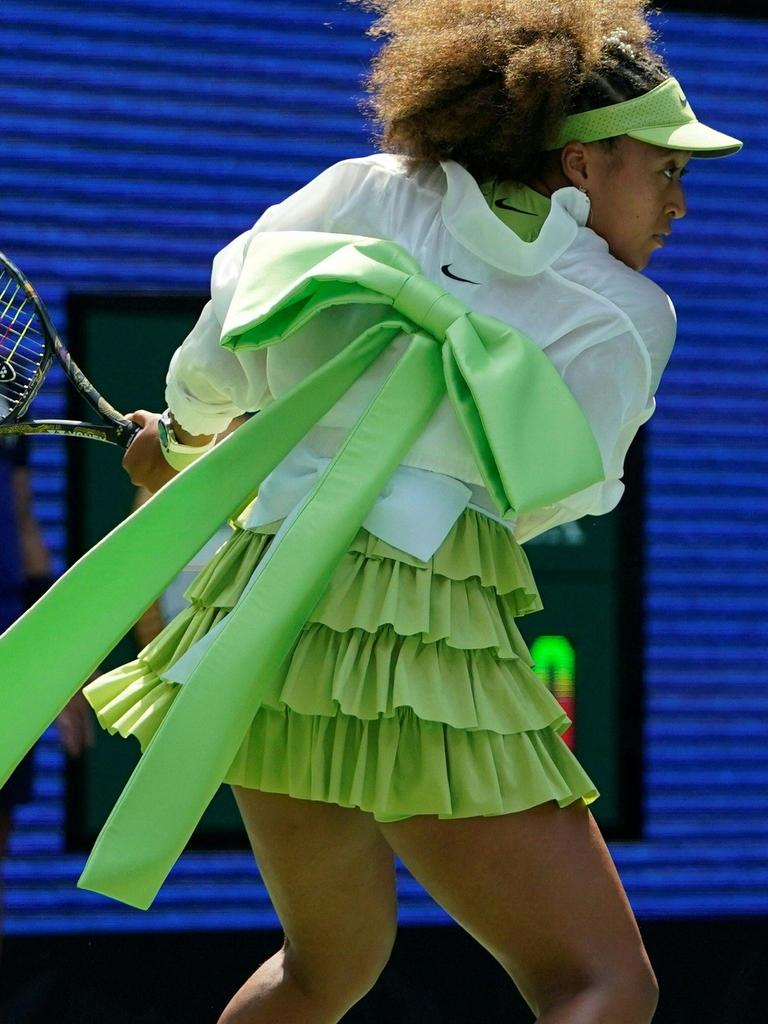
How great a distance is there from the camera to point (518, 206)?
2498 millimetres

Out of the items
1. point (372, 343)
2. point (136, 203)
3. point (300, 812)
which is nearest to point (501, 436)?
point (372, 343)

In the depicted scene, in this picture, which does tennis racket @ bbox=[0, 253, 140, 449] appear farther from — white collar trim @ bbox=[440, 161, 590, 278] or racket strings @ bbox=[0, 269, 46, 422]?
white collar trim @ bbox=[440, 161, 590, 278]

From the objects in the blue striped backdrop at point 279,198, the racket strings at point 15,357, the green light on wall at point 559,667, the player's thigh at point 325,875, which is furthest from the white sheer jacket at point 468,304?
the green light on wall at point 559,667

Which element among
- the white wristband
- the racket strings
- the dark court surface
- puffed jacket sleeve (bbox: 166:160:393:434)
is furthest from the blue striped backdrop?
puffed jacket sleeve (bbox: 166:160:393:434)

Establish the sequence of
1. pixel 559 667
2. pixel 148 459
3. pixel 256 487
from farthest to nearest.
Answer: pixel 559 667 < pixel 148 459 < pixel 256 487

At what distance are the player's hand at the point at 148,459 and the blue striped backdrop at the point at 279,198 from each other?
1902mm

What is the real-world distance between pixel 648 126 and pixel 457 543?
25.5 inches

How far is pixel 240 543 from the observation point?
259 centimetres

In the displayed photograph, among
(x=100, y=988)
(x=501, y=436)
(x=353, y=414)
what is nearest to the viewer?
(x=501, y=436)

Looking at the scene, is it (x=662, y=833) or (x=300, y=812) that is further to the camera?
(x=662, y=833)

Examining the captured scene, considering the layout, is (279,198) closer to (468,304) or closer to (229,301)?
(229,301)

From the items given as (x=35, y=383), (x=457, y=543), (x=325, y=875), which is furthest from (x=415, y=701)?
(x=35, y=383)

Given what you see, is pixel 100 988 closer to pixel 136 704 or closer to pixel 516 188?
pixel 136 704

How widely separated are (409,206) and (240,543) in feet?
1.80
